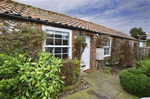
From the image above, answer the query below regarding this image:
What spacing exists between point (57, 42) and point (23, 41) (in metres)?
1.50

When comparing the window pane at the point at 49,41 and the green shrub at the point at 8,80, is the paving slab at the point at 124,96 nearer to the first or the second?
the green shrub at the point at 8,80

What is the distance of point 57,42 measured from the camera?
3586mm

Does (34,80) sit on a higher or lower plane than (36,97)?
higher

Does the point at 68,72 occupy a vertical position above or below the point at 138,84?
above

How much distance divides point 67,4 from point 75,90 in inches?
230

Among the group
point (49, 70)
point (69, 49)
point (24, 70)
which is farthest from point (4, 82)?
point (69, 49)

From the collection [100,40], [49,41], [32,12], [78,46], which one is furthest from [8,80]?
[100,40]

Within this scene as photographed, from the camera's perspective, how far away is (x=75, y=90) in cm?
260

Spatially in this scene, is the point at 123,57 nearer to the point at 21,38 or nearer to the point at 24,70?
the point at 24,70

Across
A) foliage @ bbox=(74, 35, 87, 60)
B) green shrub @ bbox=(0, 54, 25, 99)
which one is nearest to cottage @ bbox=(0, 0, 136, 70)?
foliage @ bbox=(74, 35, 87, 60)

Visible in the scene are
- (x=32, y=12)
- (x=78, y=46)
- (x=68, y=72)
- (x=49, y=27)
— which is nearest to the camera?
(x=68, y=72)

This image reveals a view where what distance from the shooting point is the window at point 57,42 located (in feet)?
10.7

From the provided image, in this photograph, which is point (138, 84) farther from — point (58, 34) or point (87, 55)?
point (58, 34)

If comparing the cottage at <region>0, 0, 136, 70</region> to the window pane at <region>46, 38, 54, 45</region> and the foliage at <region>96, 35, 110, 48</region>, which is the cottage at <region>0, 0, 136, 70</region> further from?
the foliage at <region>96, 35, 110, 48</region>
